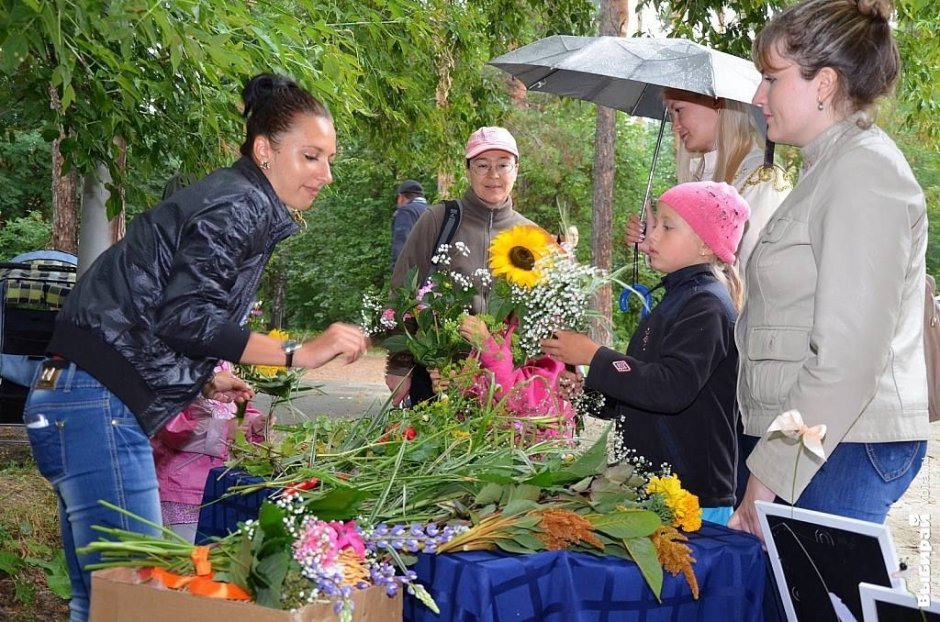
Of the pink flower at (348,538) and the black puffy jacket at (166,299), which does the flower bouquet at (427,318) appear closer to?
the black puffy jacket at (166,299)

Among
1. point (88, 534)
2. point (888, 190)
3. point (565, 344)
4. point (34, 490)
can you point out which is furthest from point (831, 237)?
point (34, 490)

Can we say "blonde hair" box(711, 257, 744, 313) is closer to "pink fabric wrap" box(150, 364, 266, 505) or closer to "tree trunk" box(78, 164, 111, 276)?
"pink fabric wrap" box(150, 364, 266, 505)

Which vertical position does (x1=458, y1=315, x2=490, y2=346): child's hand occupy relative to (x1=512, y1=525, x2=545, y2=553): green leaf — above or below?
above

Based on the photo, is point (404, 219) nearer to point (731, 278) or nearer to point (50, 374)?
point (731, 278)

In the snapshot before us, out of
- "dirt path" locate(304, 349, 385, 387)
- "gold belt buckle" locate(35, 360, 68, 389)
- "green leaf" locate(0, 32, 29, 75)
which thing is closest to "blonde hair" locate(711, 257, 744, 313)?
"gold belt buckle" locate(35, 360, 68, 389)

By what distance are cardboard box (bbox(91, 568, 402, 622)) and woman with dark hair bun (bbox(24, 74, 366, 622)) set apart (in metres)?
0.45

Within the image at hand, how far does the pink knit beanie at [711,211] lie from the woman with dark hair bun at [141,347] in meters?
1.01

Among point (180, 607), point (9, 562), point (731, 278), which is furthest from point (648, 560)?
point (9, 562)

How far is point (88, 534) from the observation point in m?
2.29

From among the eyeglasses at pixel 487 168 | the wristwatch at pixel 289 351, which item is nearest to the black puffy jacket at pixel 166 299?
the wristwatch at pixel 289 351

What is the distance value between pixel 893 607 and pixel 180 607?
3.69 ft

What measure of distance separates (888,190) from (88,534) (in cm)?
181

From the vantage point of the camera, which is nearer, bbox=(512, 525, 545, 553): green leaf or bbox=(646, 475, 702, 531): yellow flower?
bbox=(512, 525, 545, 553): green leaf

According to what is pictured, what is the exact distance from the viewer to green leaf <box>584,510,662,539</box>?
2100 mm
